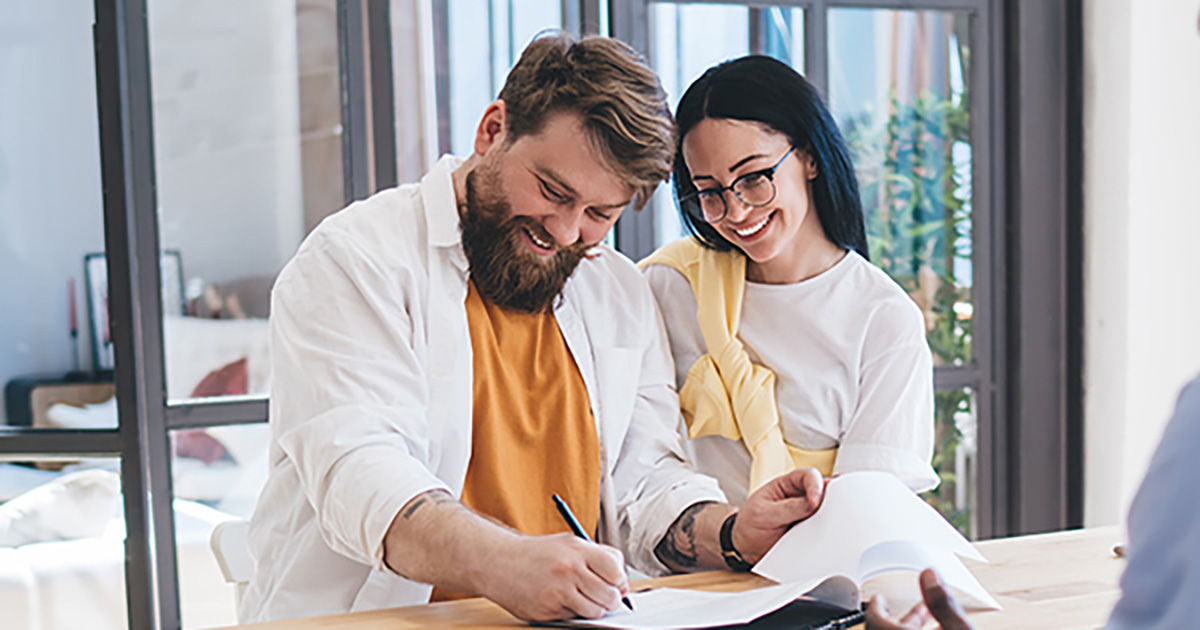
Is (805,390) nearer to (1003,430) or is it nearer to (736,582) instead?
(736,582)

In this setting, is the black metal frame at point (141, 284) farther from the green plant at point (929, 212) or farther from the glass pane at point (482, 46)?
the green plant at point (929, 212)

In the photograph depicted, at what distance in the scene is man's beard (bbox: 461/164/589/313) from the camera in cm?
172

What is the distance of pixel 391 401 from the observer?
1.56 metres

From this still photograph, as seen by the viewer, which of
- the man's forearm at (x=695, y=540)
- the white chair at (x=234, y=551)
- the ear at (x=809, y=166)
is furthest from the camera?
the white chair at (x=234, y=551)

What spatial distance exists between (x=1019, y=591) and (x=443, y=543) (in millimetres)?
716

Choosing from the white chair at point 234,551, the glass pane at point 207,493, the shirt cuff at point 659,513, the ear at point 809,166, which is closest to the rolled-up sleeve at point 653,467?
the shirt cuff at point 659,513

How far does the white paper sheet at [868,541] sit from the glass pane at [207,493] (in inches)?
73.6

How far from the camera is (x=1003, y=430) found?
10.9ft

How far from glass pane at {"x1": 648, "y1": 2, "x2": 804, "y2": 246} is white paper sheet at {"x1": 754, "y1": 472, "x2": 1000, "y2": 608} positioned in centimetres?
158

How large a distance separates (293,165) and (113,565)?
44.4 inches

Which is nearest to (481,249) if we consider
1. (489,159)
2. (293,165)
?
(489,159)

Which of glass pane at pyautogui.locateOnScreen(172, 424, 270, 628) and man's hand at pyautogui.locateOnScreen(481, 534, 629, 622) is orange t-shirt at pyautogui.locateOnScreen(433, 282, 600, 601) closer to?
man's hand at pyautogui.locateOnScreen(481, 534, 629, 622)

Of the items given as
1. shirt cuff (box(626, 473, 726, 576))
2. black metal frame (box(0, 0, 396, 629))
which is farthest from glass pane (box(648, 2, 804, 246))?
shirt cuff (box(626, 473, 726, 576))

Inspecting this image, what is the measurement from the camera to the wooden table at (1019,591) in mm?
1303
